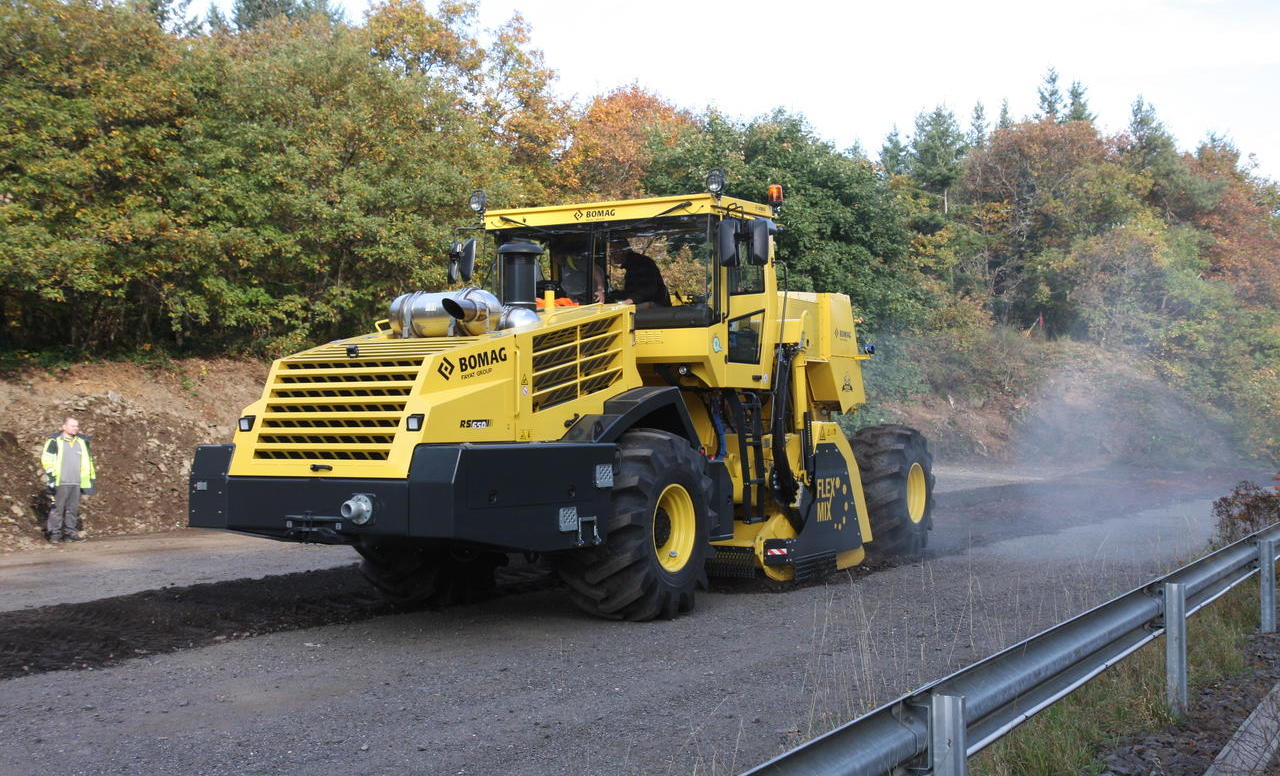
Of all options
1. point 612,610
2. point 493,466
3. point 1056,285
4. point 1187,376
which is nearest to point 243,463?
point 493,466

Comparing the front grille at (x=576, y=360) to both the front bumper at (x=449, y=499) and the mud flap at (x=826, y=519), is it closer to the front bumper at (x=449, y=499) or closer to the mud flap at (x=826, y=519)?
the front bumper at (x=449, y=499)

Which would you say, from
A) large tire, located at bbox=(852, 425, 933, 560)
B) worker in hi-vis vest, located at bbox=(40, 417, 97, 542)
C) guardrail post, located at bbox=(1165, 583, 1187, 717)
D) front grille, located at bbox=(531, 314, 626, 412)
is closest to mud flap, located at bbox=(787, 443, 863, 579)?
large tire, located at bbox=(852, 425, 933, 560)

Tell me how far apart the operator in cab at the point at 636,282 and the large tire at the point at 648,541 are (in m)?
1.53

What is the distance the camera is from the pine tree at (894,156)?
168 feet

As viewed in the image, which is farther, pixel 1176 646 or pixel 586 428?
pixel 586 428

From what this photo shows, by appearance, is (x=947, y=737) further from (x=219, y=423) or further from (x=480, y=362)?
(x=219, y=423)

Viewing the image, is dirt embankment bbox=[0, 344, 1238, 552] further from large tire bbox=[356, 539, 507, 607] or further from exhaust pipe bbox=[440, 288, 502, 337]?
exhaust pipe bbox=[440, 288, 502, 337]

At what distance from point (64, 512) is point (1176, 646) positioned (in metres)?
13.4

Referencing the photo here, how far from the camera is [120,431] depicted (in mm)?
17250

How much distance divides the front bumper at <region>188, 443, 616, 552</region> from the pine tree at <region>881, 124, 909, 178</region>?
44.7 meters

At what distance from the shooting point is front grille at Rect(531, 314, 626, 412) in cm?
831

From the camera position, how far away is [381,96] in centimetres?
2200

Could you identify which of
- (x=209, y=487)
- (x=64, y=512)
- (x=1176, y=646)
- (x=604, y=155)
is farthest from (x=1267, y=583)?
(x=604, y=155)

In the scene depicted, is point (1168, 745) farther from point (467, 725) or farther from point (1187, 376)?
point (1187, 376)
